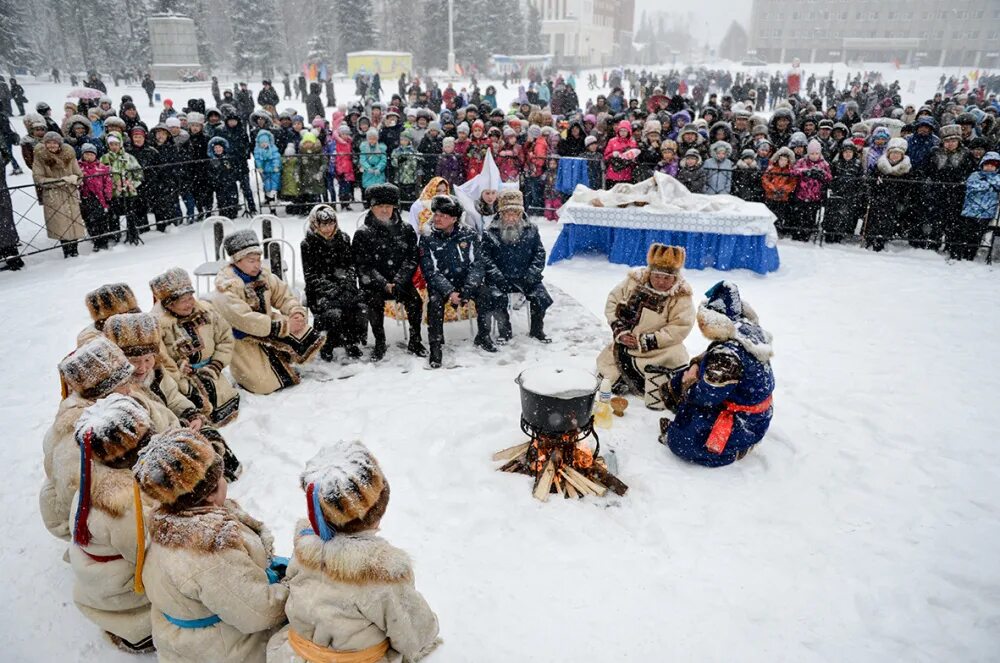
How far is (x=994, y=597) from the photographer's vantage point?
3318 millimetres

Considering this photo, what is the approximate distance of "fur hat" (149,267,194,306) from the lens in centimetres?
445

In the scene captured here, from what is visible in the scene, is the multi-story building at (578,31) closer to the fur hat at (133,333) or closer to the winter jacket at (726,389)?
the winter jacket at (726,389)

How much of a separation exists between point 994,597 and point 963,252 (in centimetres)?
770

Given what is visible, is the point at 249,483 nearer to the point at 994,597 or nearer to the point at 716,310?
the point at 716,310

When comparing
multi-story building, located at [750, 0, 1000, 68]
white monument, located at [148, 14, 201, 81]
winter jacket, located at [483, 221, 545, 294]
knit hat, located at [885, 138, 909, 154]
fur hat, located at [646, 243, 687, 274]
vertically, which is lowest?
winter jacket, located at [483, 221, 545, 294]

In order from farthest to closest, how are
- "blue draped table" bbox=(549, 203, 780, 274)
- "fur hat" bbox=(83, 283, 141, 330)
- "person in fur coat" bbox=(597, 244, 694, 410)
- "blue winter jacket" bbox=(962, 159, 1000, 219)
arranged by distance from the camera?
"blue winter jacket" bbox=(962, 159, 1000, 219)
"blue draped table" bbox=(549, 203, 780, 274)
"person in fur coat" bbox=(597, 244, 694, 410)
"fur hat" bbox=(83, 283, 141, 330)

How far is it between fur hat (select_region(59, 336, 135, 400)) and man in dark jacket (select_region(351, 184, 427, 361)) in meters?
3.28

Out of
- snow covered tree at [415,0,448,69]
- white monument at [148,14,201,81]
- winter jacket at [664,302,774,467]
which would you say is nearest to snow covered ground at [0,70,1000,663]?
winter jacket at [664,302,774,467]

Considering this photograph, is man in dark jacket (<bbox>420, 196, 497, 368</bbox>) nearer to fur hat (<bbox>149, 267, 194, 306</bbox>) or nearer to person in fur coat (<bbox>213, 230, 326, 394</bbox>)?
person in fur coat (<bbox>213, 230, 326, 394</bbox>)

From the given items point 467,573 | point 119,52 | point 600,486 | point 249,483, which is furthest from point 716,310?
point 119,52

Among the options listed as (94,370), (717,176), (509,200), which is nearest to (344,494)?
(94,370)

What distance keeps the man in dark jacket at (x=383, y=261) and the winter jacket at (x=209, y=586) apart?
153 inches

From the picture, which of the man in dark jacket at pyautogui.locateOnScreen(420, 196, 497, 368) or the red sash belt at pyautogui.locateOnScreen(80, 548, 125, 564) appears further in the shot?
the man in dark jacket at pyautogui.locateOnScreen(420, 196, 497, 368)

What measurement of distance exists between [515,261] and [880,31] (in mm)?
94039
